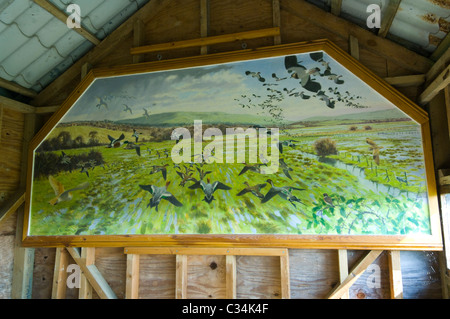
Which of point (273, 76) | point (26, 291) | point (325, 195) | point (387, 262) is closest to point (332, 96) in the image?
point (273, 76)

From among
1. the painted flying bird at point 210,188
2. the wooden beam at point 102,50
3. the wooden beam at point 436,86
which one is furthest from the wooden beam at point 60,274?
the wooden beam at point 436,86

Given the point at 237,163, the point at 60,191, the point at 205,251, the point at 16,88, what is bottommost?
the point at 205,251

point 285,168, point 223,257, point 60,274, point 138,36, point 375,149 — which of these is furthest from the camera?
point 138,36

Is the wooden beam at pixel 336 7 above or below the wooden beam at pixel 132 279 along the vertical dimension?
above

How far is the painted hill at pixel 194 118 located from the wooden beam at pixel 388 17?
113 centimetres

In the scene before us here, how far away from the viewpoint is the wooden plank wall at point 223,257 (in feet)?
7.61

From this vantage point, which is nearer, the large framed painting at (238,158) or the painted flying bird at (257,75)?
the large framed painting at (238,158)

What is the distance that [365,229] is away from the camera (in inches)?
89.1

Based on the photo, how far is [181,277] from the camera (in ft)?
8.38

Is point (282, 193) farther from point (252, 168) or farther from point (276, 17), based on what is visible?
point (276, 17)

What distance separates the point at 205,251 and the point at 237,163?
772 millimetres

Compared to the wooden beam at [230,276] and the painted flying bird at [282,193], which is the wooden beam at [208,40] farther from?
the wooden beam at [230,276]

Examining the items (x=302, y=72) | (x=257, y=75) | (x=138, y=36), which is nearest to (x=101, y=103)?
(x=138, y=36)

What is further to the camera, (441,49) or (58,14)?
(58,14)
